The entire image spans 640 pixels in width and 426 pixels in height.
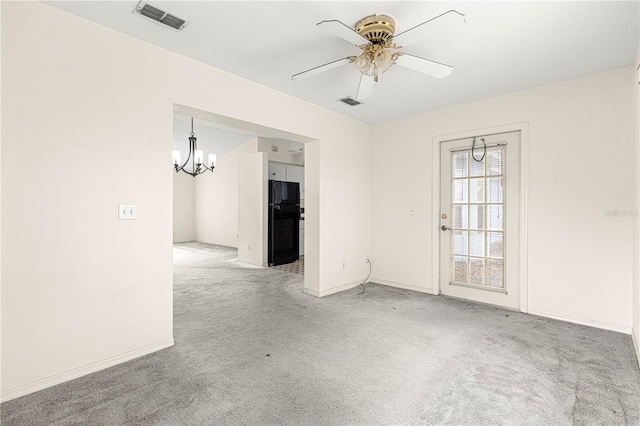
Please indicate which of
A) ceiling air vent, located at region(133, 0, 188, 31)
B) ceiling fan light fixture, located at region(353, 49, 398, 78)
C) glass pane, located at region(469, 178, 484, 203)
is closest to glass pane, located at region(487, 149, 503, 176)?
glass pane, located at region(469, 178, 484, 203)

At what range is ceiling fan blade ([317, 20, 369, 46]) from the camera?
1.90 m

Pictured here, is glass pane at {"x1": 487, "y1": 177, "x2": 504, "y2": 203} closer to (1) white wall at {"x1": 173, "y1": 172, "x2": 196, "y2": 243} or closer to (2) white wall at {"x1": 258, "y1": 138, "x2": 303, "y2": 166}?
(2) white wall at {"x1": 258, "y1": 138, "x2": 303, "y2": 166}

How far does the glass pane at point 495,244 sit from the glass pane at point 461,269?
31cm

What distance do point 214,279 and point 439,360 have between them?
3.75 m

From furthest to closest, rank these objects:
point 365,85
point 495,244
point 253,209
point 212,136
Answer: point 212,136
point 253,209
point 495,244
point 365,85

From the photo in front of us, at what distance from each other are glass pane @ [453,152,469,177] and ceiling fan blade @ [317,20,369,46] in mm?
2380

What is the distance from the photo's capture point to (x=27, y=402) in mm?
1867

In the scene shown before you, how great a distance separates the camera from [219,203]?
948cm

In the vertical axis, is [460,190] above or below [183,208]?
above

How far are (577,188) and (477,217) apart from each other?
1.00m

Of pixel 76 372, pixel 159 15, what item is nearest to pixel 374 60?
pixel 159 15

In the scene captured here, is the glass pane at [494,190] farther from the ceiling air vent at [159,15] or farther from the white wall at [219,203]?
the white wall at [219,203]

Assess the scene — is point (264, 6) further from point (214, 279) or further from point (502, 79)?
point (214, 279)

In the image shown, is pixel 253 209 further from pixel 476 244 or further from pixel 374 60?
pixel 374 60
